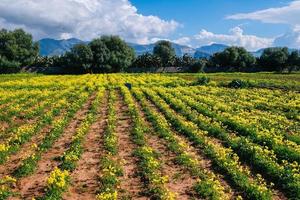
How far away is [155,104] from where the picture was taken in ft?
120

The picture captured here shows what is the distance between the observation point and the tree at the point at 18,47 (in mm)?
123938

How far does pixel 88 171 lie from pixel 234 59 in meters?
126

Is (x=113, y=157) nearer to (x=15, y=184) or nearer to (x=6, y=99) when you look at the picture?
(x=15, y=184)

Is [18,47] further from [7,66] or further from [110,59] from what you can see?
[110,59]

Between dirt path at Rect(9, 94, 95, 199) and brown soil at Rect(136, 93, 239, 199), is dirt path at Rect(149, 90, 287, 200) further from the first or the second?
dirt path at Rect(9, 94, 95, 199)

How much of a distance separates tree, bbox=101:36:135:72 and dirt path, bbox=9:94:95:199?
3870 inches

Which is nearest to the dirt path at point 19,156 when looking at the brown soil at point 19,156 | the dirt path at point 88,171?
the brown soil at point 19,156

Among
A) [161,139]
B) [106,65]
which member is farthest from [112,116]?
[106,65]

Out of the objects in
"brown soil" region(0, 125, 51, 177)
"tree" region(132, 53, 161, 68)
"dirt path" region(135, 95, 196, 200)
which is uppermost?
"tree" region(132, 53, 161, 68)

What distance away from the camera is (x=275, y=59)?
436 feet

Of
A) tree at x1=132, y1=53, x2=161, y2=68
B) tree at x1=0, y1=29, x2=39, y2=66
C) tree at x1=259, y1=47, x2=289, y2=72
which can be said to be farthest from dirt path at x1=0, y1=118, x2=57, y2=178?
tree at x1=132, y1=53, x2=161, y2=68

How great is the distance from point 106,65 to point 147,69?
22.5m

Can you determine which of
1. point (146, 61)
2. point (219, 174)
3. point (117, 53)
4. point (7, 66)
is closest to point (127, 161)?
point (219, 174)

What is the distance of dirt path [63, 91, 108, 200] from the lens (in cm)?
1499
